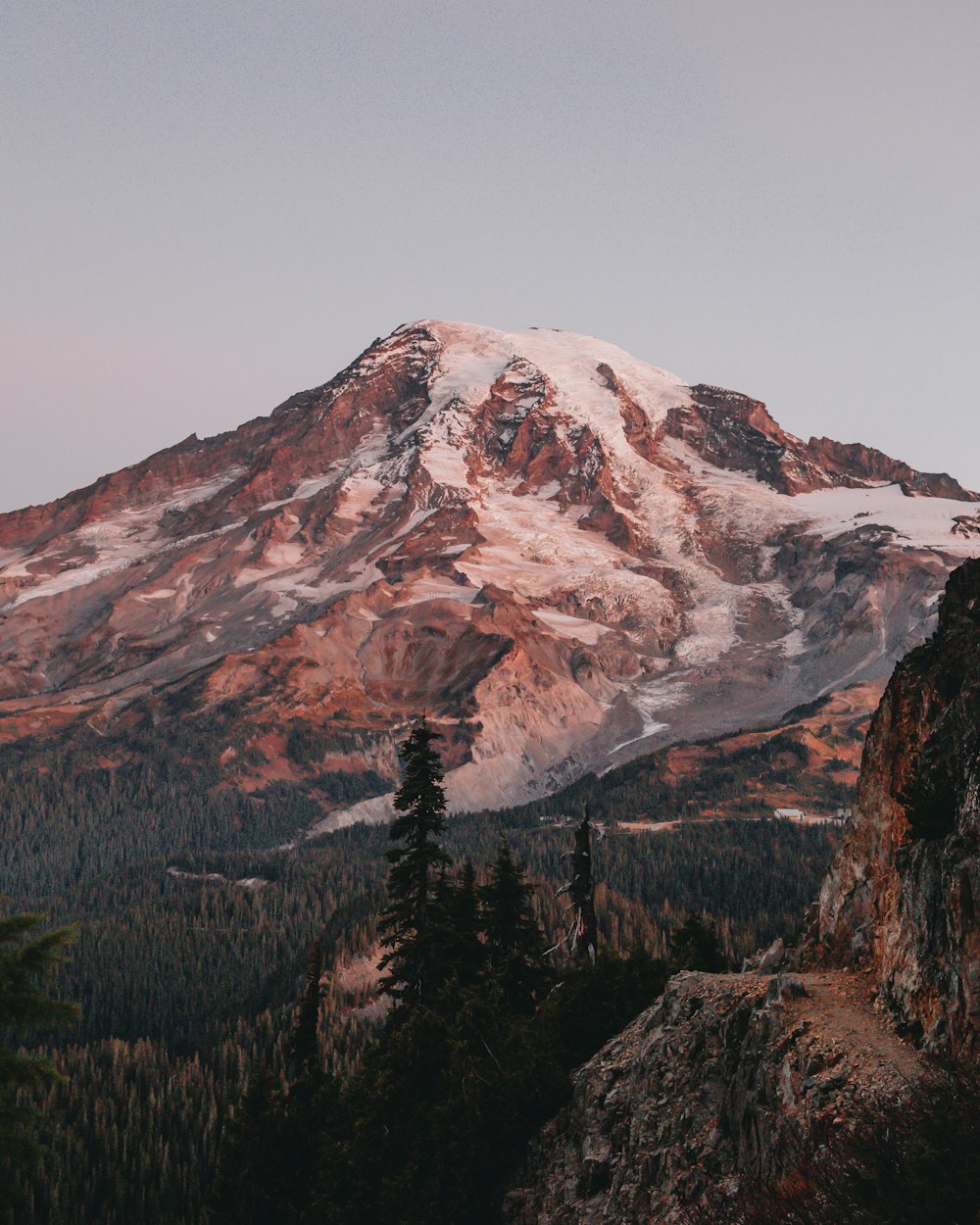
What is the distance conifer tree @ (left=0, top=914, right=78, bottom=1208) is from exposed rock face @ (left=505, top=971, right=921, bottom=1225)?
→ 1370 centimetres

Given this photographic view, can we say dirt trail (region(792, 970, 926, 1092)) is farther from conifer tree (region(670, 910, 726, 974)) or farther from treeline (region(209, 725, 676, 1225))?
conifer tree (region(670, 910, 726, 974))

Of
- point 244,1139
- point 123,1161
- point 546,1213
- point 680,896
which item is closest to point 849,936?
point 546,1213

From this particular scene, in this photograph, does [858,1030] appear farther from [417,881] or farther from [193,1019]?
[193,1019]

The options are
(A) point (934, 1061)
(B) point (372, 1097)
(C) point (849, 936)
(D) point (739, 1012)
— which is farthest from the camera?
(B) point (372, 1097)

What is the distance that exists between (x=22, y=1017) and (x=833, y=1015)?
22.6 m

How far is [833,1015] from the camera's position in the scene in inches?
1107

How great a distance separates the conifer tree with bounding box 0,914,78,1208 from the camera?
34500mm

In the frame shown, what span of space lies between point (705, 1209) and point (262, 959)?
6749 inches

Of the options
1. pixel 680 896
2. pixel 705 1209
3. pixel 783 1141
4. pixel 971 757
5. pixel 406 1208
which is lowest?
pixel 680 896

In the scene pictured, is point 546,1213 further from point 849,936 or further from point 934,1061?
point 934,1061

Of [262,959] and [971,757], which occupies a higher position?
[971,757]

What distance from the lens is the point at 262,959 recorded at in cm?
18862

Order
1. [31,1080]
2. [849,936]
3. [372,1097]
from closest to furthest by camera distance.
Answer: [849,936]
[31,1080]
[372,1097]

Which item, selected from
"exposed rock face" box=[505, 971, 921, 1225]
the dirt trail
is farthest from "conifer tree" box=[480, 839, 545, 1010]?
the dirt trail
